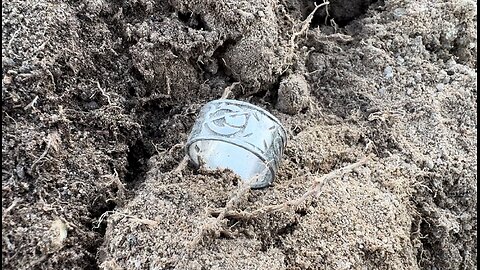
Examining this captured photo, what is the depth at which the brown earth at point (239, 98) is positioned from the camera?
1.27 m

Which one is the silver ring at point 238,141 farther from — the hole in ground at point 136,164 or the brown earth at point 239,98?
the hole in ground at point 136,164

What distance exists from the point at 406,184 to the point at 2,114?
0.99 m

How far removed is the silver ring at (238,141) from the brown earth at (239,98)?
0.04 meters

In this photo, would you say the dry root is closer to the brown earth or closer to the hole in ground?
the brown earth

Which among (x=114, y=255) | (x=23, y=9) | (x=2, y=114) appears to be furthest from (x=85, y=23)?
(x=114, y=255)

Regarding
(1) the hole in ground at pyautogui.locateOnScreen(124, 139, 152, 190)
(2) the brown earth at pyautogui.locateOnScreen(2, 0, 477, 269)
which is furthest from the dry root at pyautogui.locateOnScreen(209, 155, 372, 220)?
(1) the hole in ground at pyautogui.locateOnScreen(124, 139, 152, 190)

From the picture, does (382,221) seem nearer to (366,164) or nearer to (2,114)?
(366,164)

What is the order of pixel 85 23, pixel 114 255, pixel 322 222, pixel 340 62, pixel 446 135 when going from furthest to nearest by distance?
pixel 340 62 < pixel 446 135 < pixel 85 23 < pixel 322 222 < pixel 114 255

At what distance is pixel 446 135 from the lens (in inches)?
64.9

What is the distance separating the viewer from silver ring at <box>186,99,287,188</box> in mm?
1375

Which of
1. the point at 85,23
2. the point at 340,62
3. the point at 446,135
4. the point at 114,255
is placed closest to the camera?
the point at 114,255

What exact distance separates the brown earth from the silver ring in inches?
1.7

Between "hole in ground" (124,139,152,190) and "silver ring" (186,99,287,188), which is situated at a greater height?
"silver ring" (186,99,287,188)

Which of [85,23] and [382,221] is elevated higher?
[85,23]
